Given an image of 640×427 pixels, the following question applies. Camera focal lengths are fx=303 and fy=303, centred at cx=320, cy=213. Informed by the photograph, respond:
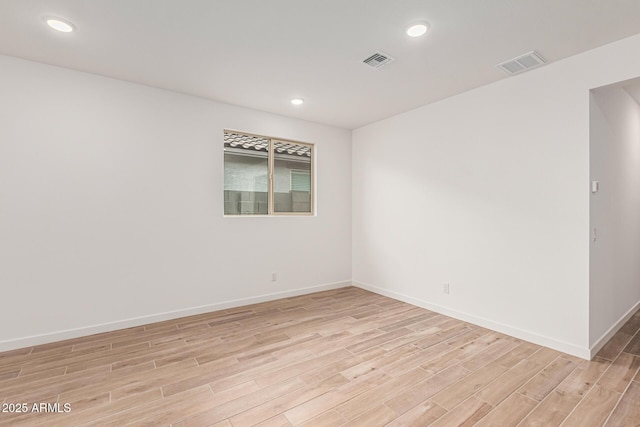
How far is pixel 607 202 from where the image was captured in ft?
9.61

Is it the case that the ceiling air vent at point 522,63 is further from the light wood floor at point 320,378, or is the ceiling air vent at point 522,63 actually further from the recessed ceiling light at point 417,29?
the light wood floor at point 320,378

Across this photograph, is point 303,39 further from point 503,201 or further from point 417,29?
point 503,201

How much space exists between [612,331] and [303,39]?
4.04 meters

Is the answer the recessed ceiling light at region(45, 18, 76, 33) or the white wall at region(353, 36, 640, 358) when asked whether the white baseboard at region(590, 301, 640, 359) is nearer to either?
the white wall at region(353, 36, 640, 358)

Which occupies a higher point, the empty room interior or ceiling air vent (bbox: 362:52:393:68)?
ceiling air vent (bbox: 362:52:393:68)

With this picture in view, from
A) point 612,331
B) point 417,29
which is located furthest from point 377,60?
point 612,331

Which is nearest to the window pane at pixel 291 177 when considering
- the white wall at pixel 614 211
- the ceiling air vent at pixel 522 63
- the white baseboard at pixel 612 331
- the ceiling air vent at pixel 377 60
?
the ceiling air vent at pixel 377 60

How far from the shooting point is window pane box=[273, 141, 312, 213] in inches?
180

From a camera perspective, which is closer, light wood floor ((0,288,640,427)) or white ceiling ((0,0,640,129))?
light wood floor ((0,288,640,427))

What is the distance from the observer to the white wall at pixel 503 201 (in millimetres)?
2668

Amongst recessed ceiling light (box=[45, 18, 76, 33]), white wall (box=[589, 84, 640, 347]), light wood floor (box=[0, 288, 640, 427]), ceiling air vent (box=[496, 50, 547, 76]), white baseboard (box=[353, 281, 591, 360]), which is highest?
recessed ceiling light (box=[45, 18, 76, 33])

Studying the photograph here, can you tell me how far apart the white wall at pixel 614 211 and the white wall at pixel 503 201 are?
0.15 m

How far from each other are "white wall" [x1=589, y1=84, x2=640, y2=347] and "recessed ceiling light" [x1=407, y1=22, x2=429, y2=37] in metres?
1.65

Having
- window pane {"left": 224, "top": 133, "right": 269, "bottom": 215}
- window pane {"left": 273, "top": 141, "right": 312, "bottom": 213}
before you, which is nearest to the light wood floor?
window pane {"left": 224, "top": 133, "right": 269, "bottom": 215}
